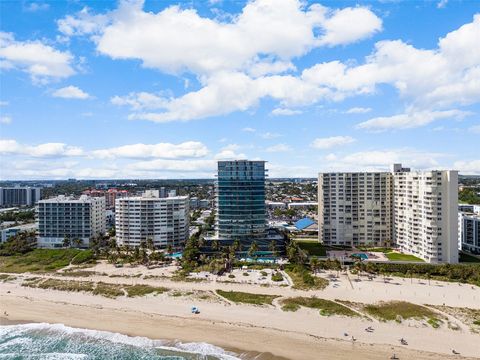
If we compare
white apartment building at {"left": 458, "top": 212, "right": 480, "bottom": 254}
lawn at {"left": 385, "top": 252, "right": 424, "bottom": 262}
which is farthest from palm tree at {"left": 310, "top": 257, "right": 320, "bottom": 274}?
white apartment building at {"left": 458, "top": 212, "right": 480, "bottom": 254}

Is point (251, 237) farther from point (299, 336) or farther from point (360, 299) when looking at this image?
point (299, 336)

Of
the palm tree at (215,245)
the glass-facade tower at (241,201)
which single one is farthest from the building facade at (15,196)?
the palm tree at (215,245)

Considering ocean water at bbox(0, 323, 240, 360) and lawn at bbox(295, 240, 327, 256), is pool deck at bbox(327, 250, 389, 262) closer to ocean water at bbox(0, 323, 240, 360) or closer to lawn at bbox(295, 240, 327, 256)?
lawn at bbox(295, 240, 327, 256)

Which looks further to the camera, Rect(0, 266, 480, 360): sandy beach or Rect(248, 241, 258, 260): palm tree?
Rect(248, 241, 258, 260): palm tree

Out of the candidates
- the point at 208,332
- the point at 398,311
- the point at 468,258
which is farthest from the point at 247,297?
the point at 468,258

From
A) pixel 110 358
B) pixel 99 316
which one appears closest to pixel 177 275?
pixel 99 316

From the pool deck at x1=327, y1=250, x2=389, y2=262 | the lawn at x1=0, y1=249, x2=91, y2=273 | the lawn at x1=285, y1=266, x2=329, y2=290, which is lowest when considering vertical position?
the lawn at x1=0, y1=249, x2=91, y2=273

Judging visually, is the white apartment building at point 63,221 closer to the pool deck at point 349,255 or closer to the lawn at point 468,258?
the pool deck at point 349,255

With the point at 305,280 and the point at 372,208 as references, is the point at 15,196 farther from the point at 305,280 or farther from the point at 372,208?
the point at 305,280
